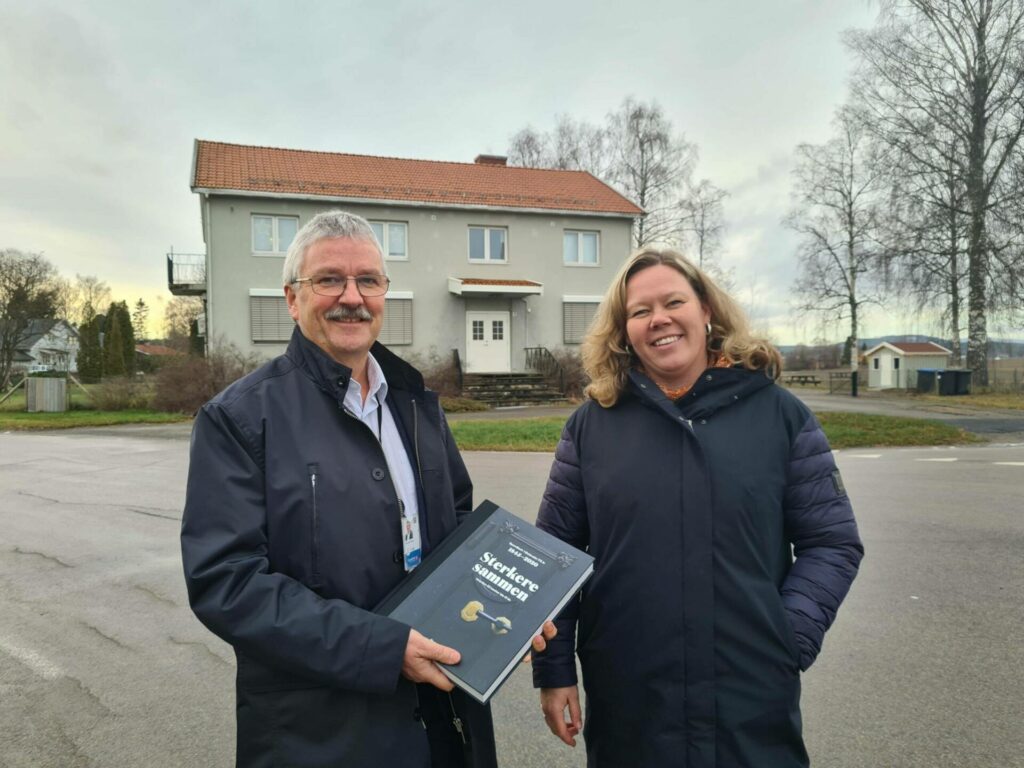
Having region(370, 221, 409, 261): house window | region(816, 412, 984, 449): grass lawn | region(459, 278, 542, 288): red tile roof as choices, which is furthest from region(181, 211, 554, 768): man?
region(370, 221, 409, 261): house window

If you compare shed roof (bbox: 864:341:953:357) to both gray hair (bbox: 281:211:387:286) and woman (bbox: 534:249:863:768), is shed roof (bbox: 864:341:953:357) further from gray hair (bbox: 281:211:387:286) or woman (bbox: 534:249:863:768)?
gray hair (bbox: 281:211:387:286)

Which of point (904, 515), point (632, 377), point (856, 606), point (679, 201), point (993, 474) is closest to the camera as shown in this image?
point (632, 377)

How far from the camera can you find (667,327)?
2.25m

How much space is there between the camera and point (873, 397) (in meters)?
27.3

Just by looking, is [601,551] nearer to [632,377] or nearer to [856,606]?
[632,377]

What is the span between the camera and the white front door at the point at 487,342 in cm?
2698

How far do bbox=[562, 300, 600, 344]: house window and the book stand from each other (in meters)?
25.8

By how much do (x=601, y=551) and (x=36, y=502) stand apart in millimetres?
9154

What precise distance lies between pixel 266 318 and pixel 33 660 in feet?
70.8

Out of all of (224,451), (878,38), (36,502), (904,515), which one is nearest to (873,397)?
(878,38)

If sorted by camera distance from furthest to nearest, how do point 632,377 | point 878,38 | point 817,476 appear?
point 878,38, point 632,377, point 817,476

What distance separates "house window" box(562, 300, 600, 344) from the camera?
27766 millimetres

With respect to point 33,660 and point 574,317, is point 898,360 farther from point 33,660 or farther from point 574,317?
point 33,660

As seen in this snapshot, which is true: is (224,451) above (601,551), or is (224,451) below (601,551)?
above
